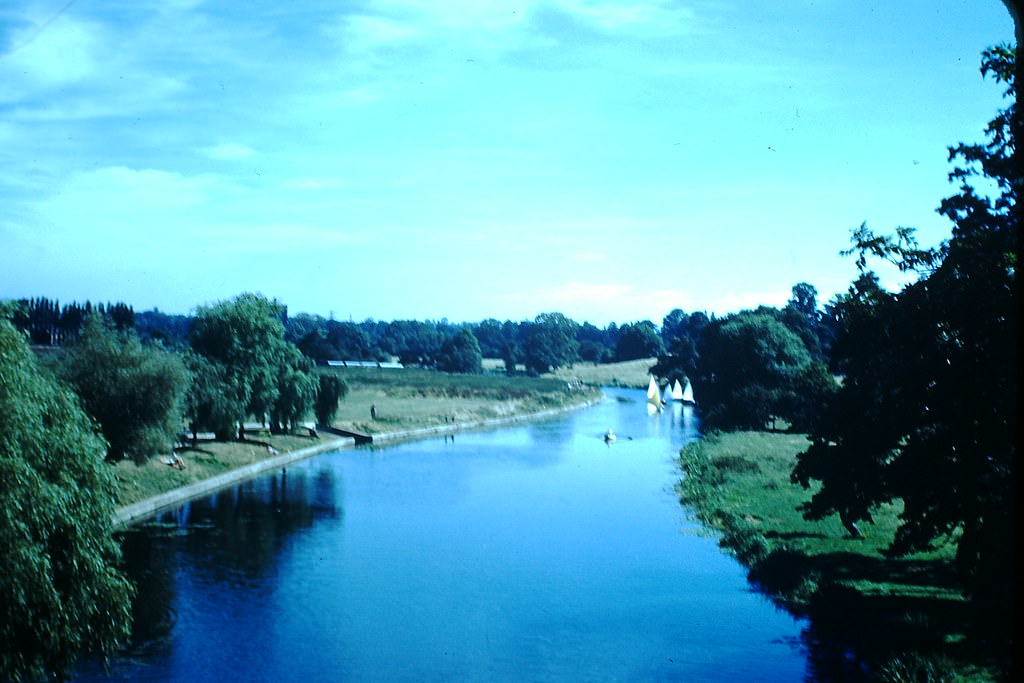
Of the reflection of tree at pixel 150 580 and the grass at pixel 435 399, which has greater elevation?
the grass at pixel 435 399

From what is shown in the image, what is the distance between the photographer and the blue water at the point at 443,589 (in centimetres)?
2380

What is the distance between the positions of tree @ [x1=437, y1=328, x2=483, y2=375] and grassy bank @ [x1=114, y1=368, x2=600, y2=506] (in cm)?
2202

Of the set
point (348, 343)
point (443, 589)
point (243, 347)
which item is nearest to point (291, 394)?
point (243, 347)

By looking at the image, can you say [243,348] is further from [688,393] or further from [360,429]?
[688,393]

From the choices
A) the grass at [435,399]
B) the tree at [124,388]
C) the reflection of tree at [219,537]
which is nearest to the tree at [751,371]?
the grass at [435,399]

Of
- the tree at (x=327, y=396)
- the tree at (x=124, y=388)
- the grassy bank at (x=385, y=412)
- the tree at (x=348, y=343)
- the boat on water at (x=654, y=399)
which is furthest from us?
the tree at (x=348, y=343)

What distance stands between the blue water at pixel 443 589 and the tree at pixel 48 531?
3525mm

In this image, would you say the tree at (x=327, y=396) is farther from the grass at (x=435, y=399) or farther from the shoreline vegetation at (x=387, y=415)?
the grass at (x=435, y=399)

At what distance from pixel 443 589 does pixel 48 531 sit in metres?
14.6

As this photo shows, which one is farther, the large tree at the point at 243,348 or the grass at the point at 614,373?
the grass at the point at 614,373

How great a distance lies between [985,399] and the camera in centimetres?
2155

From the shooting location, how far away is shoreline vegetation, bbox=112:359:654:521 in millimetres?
45156

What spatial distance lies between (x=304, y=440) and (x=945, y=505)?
162ft

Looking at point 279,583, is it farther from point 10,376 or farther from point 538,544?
point 10,376
